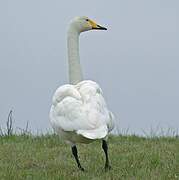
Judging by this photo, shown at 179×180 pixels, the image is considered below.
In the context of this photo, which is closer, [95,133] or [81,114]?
[95,133]

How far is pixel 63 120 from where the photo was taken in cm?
717

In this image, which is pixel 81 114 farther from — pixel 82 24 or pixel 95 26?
pixel 95 26

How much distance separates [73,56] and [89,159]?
4.45 ft

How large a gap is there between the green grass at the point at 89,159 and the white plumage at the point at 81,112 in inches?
19.2

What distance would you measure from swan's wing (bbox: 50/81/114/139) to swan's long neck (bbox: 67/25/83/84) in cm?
47

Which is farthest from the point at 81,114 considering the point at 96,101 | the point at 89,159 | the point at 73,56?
the point at 89,159

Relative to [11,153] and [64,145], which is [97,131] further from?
[64,145]

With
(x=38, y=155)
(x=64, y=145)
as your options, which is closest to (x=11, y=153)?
(x=38, y=155)

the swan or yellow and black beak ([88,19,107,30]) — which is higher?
yellow and black beak ([88,19,107,30])

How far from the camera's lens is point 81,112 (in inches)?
277

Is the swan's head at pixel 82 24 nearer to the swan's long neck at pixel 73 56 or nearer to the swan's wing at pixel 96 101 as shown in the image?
the swan's long neck at pixel 73 56

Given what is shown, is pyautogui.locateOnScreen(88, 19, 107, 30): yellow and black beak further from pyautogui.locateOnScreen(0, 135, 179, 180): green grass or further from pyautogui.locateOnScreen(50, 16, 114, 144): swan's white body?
pyautogui.locateOnScreen(0, 135, 179, 180): green grass

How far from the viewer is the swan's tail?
22.1 feet

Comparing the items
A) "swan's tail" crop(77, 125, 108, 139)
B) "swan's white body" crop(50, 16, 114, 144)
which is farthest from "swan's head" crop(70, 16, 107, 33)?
"swan's tail" crop(77, 125, 108, 139)
